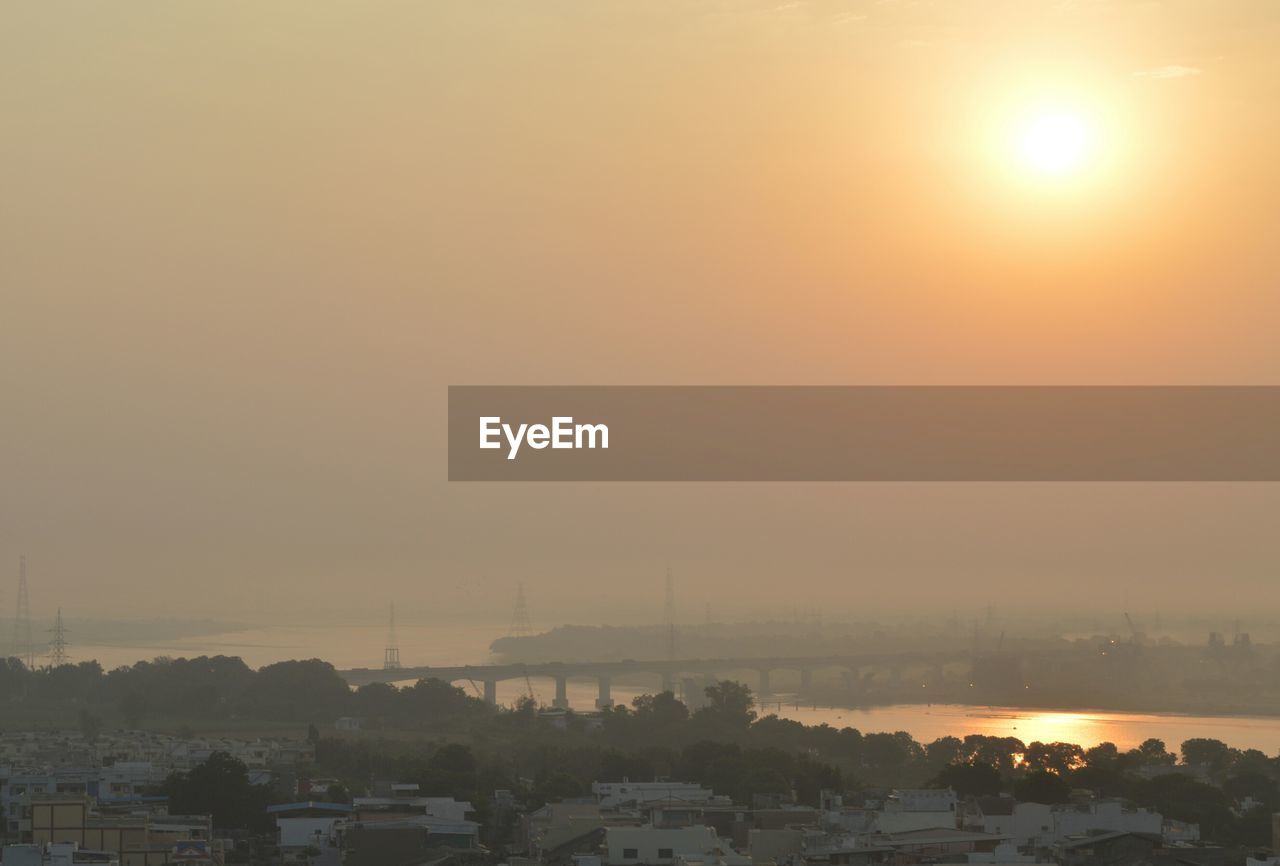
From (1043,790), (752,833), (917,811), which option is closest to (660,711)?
(1043,790)

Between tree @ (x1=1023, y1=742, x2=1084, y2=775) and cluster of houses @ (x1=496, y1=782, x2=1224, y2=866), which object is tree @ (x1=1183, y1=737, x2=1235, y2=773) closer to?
tree @ (x1=1023, y1=742, x2=1084, y2=775)

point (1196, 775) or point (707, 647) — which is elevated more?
point (707, 647)

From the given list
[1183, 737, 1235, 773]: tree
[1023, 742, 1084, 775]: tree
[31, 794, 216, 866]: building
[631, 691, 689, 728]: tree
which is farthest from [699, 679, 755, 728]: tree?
[31, 794, 216, 866]: building

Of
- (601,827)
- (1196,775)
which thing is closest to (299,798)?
(601,827)

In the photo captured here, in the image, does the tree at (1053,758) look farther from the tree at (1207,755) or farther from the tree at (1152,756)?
the tree at (1207,755)

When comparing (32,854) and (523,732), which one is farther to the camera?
(523,732)

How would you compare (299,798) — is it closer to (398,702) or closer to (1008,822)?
(1008,822)

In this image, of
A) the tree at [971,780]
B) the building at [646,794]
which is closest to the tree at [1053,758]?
the tree at [971,780]
